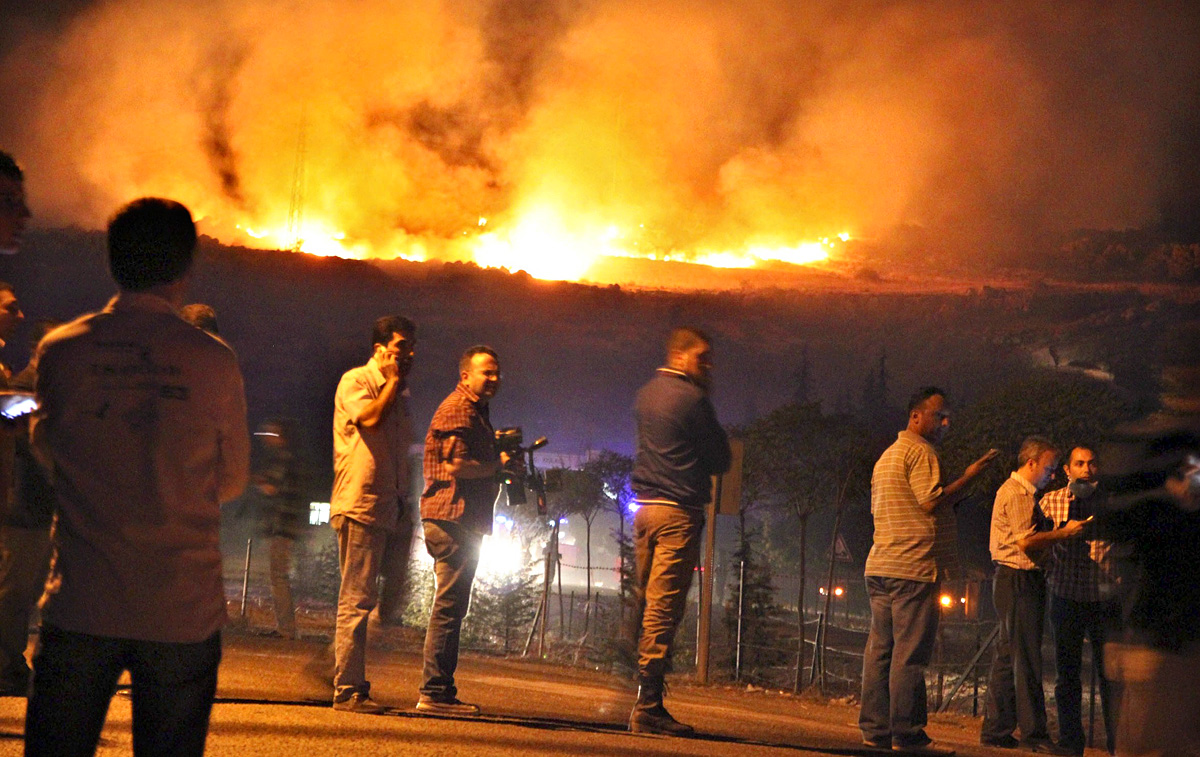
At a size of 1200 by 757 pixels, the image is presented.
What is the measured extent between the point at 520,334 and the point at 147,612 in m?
94.1

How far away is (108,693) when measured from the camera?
2.64 meters

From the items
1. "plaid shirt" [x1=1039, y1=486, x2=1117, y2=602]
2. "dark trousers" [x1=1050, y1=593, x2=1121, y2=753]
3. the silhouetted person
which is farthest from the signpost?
Result: the silhouetted person

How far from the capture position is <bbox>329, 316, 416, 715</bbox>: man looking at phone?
5.93 m

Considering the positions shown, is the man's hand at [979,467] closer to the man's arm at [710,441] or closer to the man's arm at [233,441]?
the man's arm at [710,441]

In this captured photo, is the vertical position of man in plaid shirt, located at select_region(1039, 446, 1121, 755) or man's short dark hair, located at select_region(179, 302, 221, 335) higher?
man's short dark hair, located at select_region(179, 302, 221, 335)

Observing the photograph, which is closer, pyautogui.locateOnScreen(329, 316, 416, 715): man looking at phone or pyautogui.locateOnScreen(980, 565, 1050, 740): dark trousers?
pyautogui.locateOnScreen(329, 316, 416, 715): man looking at phone

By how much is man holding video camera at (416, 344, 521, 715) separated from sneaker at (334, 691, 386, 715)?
1.12ft

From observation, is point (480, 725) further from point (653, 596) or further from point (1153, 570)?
point (1153, 570)

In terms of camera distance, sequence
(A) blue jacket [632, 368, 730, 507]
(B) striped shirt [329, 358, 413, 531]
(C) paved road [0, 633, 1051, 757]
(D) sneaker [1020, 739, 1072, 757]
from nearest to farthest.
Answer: (C) paved road [0, 633, 1051, 757] < (B) striped shirt [329, 358, 413, 531] < (A) blue jacket [632, 368, 730, 507] < (D) sneaker [1020, 739, 1072, 757]

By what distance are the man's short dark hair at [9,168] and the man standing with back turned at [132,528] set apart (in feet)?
3.02

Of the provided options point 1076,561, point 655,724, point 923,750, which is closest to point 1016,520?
point 1076,561

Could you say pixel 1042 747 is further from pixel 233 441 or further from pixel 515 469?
pixel 233 441

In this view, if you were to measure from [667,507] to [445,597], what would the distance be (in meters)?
1.30

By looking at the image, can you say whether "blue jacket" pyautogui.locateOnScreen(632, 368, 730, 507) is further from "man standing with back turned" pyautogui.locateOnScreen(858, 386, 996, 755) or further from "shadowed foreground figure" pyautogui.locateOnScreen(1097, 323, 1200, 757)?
"shadowed foreground figure" pyautogui.locateOnScreen(1097, 323, 1200, 757)
